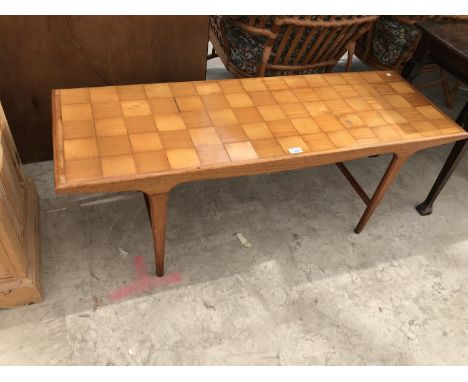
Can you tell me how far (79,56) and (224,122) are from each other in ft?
2.31

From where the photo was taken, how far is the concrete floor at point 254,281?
1335mm

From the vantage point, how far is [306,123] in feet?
4.48

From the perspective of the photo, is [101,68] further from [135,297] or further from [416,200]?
[416,200]

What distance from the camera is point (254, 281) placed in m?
1.54

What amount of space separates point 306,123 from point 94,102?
2.35ft

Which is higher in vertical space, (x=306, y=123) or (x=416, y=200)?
(x=306, y=123)

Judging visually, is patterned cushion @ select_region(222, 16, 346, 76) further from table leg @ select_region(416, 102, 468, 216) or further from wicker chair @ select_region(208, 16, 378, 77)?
table leg @ select_region(416, 102, 468, 216)

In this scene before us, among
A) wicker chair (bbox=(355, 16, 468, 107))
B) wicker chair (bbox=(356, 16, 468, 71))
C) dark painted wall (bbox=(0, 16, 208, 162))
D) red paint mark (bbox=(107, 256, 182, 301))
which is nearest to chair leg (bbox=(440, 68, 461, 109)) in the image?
wicker chair (bbox=(355, 16, 468, 107))

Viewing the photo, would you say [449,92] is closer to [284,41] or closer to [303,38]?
[303,38]

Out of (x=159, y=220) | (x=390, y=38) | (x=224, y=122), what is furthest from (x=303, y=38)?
(x=159, y=220)

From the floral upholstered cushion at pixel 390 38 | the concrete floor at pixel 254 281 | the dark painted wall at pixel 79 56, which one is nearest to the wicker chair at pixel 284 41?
the dark painted wall at pixel 79 56

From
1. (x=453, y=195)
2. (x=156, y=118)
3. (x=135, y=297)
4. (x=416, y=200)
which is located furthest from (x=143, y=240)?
(x=453, y=195)

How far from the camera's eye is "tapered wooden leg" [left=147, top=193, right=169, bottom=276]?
1.19 meters

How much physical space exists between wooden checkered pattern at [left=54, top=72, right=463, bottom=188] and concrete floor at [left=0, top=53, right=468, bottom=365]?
555 mm
